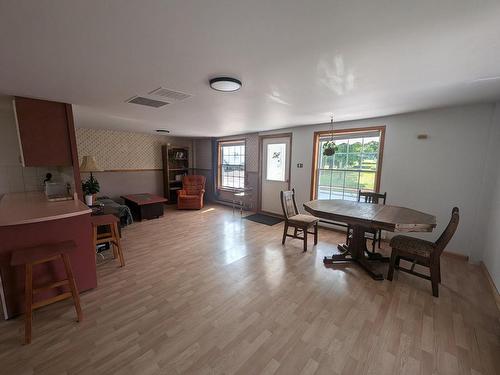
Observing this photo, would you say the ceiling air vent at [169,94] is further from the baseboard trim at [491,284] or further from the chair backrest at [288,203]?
the baseboard trim at [491,284]

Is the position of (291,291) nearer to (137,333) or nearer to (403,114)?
(137,333)

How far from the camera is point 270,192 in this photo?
17.1ft

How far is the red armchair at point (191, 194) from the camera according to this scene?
575 centimetres

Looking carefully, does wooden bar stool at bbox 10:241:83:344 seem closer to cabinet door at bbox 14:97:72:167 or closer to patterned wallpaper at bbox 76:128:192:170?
cabinet door at bbox 14:97:72:167

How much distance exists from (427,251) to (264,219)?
10.4ft

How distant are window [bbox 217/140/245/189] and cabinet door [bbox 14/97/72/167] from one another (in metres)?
3.94

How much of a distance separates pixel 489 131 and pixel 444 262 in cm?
185

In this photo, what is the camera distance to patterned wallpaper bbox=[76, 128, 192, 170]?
5078 mm

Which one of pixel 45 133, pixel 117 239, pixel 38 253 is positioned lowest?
pixel 117 239

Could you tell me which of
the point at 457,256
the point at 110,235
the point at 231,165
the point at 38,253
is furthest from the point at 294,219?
the point at 231,165

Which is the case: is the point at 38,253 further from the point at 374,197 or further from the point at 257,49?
the point at 374,197

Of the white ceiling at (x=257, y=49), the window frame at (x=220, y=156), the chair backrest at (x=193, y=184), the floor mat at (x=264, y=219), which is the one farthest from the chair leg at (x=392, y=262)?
the chair backrest at (x=193, y=184)

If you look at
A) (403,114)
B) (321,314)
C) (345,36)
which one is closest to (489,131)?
(403,114)

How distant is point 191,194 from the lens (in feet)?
20.1
